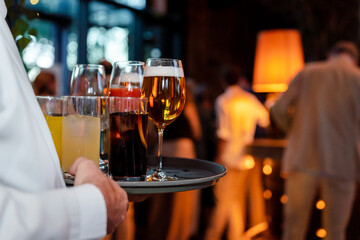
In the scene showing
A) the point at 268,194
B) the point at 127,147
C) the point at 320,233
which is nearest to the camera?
the point at 127,147

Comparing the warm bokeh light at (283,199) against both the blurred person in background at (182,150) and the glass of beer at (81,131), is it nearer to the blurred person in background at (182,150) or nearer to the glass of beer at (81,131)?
the blurred person in background at (182,150)

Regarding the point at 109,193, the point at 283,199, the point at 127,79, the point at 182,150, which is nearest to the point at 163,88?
the point at 127,79

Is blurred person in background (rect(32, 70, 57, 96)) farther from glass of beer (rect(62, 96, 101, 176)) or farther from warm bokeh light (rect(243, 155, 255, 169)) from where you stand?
glass of beer (rect(62, 96, 101, 176))

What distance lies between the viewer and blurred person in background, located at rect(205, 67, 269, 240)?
374cm

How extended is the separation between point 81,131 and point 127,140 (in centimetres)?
11

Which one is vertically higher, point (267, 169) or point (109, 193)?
point (109, 193)

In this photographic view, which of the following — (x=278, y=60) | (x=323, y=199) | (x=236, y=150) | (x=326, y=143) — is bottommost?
(x=323, y=199)

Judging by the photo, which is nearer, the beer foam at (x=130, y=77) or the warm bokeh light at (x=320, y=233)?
the beer foam at (x=130, y=77)

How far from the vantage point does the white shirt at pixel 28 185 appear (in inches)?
22.5

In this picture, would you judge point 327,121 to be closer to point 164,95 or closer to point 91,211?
point 164,95

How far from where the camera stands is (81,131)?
0.92 m

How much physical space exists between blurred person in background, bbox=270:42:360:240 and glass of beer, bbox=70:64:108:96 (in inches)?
71.8

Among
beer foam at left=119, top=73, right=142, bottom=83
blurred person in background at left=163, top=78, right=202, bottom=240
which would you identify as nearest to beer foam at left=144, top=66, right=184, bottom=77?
beer foam at left=119, top=73, right=142, bottom=83

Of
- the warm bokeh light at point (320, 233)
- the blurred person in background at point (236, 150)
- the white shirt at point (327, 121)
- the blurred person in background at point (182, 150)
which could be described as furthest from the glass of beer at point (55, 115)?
the blurred person in background at point (236, 150)
